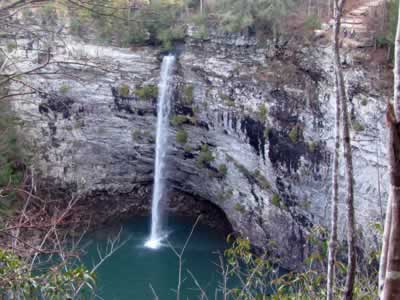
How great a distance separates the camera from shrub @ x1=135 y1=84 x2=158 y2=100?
13461 mm

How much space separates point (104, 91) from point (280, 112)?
506 centimetres

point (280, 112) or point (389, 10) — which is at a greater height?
point (389, 10)

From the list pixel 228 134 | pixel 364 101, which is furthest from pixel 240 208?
pixel 364 101

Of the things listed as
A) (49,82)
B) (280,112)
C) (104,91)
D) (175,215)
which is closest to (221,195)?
(175,215)

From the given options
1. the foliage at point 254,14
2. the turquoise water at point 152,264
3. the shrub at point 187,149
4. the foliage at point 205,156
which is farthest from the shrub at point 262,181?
the foliage at point 254,14

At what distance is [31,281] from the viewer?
10.3ft

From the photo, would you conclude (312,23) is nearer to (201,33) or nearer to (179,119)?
(201,33)

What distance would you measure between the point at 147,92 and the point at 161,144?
1.49m

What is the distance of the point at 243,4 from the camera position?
11.2m

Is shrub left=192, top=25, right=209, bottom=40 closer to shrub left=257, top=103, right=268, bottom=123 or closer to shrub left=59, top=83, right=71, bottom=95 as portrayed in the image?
shrub left=257, top=103, right=268, bottom=123

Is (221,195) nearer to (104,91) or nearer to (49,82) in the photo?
(104,91)

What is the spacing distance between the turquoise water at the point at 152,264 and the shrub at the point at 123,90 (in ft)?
11.8

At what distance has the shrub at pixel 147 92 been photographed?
44.2 ft

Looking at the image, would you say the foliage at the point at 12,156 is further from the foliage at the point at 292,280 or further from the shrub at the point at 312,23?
the foliage at the point at 292,280
